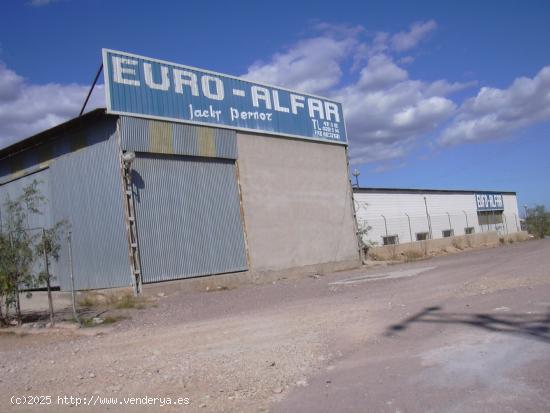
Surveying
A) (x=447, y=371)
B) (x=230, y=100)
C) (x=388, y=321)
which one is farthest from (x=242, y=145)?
(x=447, y=371)

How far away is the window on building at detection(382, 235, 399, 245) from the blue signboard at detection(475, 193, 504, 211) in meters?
17.4

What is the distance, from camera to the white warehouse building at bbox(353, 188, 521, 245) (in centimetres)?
3638

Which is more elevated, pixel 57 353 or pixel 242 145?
pixel 242 145

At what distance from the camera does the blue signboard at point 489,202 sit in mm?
52469

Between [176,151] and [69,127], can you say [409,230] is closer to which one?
[176,151]

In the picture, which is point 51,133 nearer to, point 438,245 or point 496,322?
point 496,322

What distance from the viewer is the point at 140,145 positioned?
18.6 m

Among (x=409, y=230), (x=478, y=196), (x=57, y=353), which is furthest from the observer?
(x=478, y=196)

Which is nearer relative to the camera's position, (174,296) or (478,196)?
(174,296)

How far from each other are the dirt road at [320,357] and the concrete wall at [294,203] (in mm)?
9600

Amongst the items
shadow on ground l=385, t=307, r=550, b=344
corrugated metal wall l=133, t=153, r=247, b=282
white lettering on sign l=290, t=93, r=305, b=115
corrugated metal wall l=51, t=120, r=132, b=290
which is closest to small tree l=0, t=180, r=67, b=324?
corrugated metal wall l=51, t=120, r=132, b=290

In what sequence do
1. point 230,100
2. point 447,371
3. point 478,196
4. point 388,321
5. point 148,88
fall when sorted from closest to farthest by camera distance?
point 447,371 → point 388,321 → point 148,88 → point 230,100 → point 478,196

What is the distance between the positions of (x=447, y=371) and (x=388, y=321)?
141 inches

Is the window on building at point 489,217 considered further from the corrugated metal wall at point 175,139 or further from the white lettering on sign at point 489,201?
the corrugated metal wall at point 175,139
